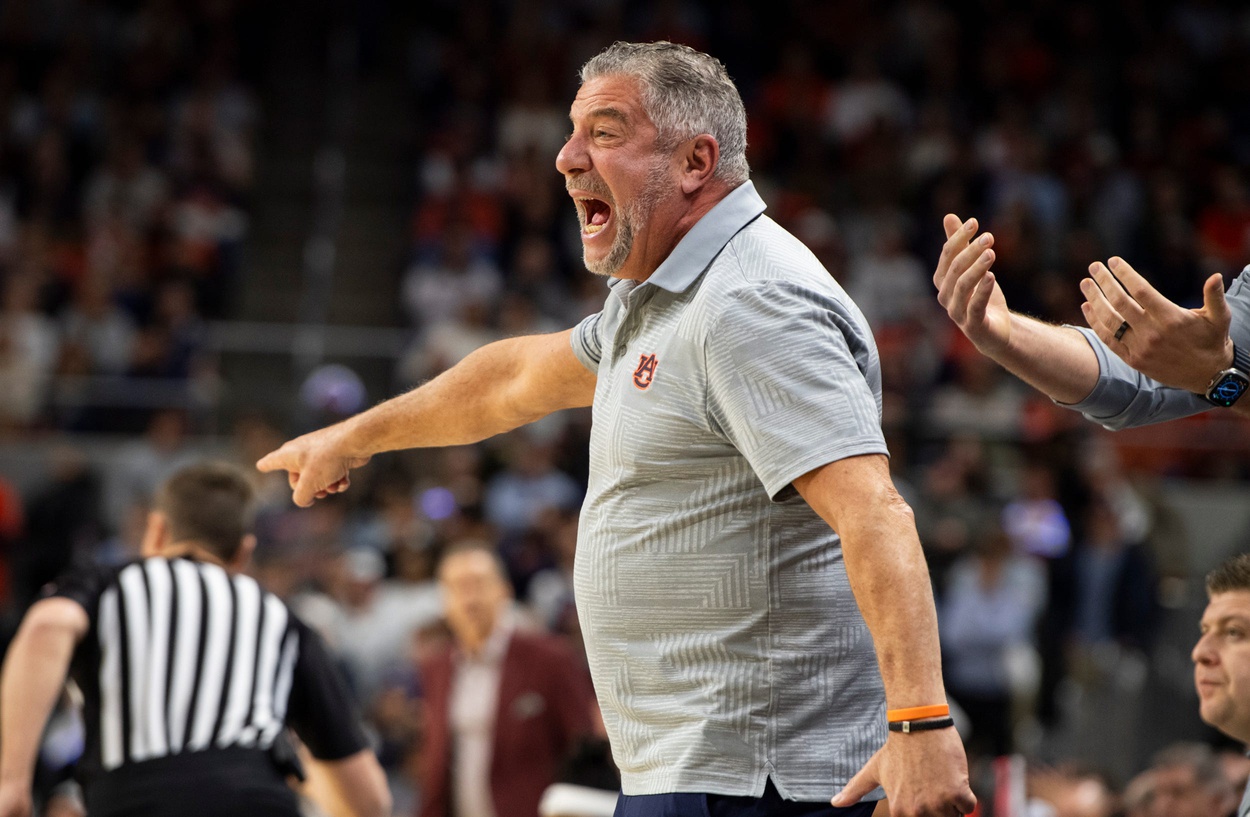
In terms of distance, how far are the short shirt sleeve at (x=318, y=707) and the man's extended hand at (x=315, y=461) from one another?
844 mm

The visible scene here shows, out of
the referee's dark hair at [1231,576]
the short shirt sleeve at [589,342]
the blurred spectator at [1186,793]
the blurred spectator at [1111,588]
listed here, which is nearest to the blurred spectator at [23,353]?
the blurred spectator at [1111,588]

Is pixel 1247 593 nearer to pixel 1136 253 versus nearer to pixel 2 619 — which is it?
pixel 2 619

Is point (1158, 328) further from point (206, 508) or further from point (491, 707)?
point (491, 707)

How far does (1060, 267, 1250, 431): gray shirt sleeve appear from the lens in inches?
112

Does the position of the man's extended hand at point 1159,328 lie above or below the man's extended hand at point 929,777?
above

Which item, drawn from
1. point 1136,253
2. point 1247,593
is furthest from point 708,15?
point 1247,593

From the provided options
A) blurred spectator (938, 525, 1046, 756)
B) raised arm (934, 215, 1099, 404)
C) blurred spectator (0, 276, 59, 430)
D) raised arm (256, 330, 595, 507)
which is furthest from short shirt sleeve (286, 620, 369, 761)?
blurred spectator (0, 276, 59, 430)

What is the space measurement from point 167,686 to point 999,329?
2190mm

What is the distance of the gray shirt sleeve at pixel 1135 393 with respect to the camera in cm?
285

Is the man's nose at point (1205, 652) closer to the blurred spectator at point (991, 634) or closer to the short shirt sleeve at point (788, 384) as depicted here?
the short shirt sleeve at point (788, 384)

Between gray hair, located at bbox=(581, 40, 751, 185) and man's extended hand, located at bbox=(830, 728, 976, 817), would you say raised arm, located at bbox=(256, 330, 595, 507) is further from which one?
man's extended hand, located at bbox=(830, 728, 976, 817)

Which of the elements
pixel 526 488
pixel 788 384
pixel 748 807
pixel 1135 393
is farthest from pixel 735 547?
pixel 526 488

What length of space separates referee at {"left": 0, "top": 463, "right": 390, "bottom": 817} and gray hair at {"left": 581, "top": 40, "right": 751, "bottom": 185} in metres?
1.83

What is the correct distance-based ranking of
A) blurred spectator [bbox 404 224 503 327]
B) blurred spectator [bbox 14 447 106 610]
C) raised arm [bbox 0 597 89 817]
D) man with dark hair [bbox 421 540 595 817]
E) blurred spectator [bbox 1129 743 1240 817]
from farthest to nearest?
blurred spectator [bbox 404 224 503 327]
blurred spectator [bbox 14 447 106 610]
man with dark hair [bbox 421 540 595 817]
blurred spectator [bbox 1129 743 1240 817]
raised arm [bbox 0 597 89 817]
